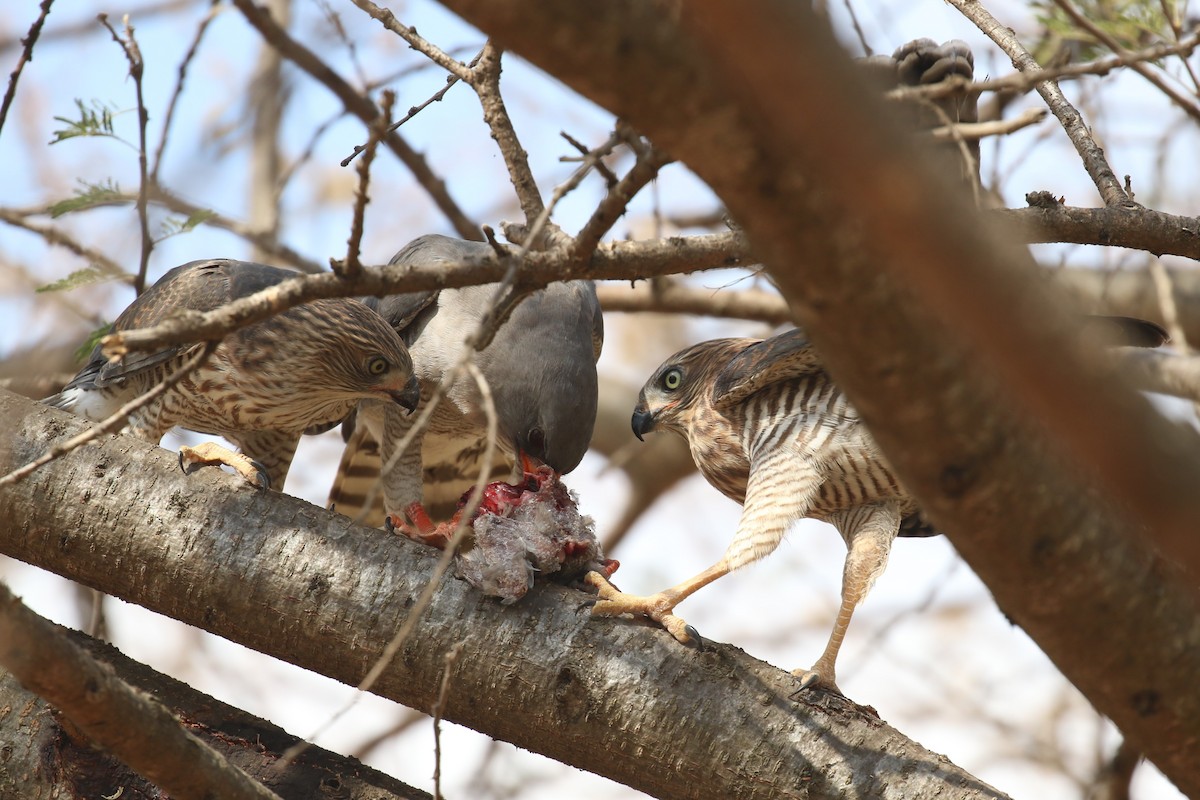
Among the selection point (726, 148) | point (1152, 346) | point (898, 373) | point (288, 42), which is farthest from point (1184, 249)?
point (288, 42)

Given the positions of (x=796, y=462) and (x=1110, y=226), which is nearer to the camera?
(x=1110, y=226)

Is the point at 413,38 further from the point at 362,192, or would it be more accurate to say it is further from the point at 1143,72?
the point at 1143,72

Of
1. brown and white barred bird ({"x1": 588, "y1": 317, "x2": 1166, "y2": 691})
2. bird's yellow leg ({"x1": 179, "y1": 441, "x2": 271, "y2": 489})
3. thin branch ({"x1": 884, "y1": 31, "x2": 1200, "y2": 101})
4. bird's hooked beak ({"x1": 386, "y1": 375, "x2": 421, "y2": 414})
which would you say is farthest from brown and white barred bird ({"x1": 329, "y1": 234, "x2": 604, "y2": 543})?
thin branch ({"x1": 884, "y1": 31, "x2": 1200, "y2": 101})

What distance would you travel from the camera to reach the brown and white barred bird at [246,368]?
421 cm

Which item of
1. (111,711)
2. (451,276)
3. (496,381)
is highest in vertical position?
(496,381)

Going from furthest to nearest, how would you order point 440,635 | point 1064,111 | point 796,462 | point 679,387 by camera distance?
point 679,387 → point 796,462 → point 1064,111 → point 440,635

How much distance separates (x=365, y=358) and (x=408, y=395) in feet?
0.81

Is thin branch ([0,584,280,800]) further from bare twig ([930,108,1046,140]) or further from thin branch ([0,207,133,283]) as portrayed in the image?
thin branch ([0,207,133,283])

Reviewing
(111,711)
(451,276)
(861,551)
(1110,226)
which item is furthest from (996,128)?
(111,711)

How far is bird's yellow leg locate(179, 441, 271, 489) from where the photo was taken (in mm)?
3465

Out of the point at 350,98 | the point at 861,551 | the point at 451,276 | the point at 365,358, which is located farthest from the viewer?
the point at 350,98

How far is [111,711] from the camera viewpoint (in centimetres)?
200

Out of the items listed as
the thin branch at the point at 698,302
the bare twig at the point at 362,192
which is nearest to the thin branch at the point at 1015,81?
the bare twig at the point at 362,192

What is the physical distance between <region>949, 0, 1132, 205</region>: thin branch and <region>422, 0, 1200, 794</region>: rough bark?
160 centimetres
